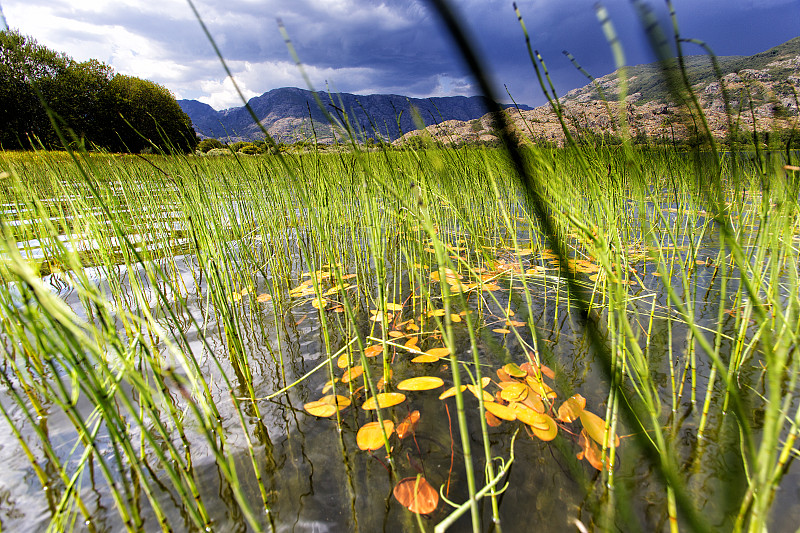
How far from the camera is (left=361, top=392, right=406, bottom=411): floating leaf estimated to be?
3.36ft

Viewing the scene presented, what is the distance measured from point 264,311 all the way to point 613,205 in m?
1.64

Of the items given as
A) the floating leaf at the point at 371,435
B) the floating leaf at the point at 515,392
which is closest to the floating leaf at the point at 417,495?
the floating leaf at the point at 371,435

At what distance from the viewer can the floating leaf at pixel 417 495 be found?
2.49ft

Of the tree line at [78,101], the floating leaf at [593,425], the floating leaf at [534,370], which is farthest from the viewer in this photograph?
the tree line at [78,101]

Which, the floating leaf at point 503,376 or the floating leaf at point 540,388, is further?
the floating leaf at point 503,376

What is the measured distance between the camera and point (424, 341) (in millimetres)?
1388

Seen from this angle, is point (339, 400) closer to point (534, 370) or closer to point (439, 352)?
point (439, 352)

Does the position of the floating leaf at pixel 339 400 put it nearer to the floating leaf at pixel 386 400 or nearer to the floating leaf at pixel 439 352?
the floating leaf at pixel 386 400

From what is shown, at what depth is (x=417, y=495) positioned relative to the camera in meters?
0.78

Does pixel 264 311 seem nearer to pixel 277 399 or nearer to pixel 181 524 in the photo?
pixel 277 399

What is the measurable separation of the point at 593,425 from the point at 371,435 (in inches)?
22.2

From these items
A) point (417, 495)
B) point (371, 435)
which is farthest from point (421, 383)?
point (417, 495)

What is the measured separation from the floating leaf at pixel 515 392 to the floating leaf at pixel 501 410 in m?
0.04

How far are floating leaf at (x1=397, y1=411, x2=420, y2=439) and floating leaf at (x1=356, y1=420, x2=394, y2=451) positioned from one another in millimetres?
23
